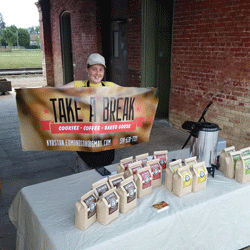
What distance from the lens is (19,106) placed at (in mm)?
2783

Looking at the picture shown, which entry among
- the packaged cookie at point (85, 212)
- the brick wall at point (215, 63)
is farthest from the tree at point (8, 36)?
the packaged cookie at point (85, 212)

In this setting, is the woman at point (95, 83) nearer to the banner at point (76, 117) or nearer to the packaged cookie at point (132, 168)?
the banner at point (76, 117)

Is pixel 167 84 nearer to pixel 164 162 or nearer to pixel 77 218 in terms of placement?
pixel 164 162

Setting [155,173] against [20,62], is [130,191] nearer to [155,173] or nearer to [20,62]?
[155,173]

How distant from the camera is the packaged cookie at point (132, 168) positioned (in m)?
1.98

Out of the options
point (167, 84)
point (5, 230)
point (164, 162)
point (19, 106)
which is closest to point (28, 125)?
point (19, 106)

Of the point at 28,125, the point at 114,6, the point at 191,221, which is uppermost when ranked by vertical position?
the point at 114,6

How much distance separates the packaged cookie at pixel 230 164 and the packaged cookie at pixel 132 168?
715 mm

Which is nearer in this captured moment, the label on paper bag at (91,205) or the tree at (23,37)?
the label on paper bag at (91,205)

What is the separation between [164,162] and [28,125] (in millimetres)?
1415

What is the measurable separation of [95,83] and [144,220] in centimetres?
190

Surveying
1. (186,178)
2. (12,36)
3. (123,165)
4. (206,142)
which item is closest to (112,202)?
(123,165)

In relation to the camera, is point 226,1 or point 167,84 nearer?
point 226,1

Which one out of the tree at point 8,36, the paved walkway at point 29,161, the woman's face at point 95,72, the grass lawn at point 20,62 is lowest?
the paved walkway at point 29,161
